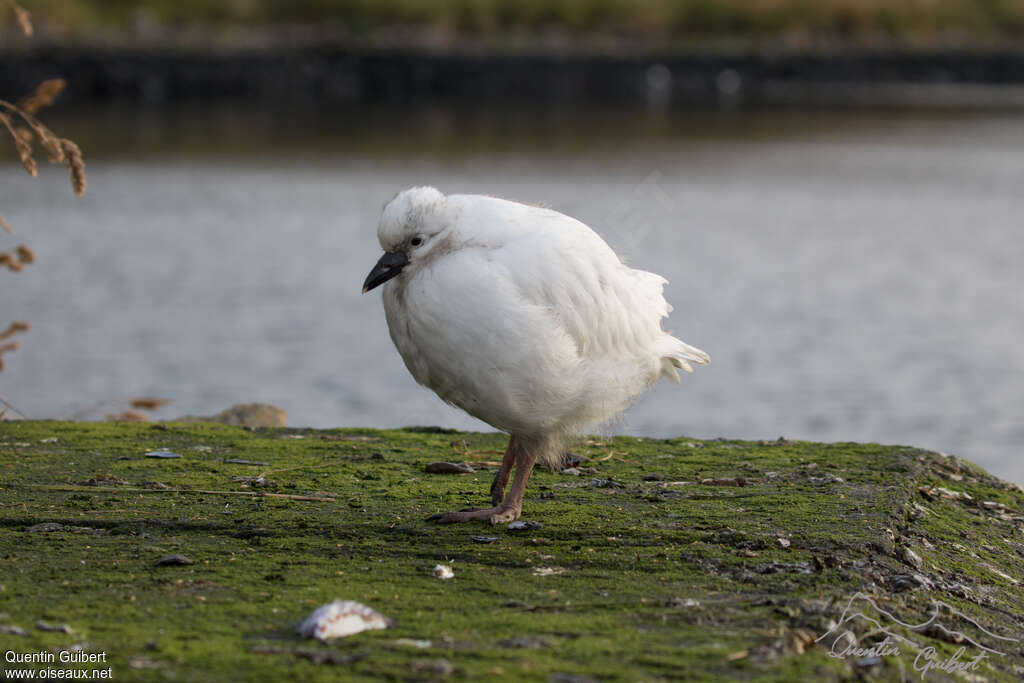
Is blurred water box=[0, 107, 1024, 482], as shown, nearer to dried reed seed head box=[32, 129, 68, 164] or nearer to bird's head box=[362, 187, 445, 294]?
bird's head box=[362, 187, 445, 294]

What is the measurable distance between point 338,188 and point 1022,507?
2318 centimetres

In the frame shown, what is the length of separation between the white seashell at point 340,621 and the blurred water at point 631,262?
195 centimetres

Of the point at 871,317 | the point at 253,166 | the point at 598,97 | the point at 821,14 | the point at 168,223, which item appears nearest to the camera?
the point at 871,317

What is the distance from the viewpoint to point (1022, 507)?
21.6ft

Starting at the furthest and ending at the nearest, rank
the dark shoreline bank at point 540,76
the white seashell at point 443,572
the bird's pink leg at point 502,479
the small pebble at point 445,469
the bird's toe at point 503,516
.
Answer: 1. the dark shoreline bank at point 540,76
2. the small pebble at point 445,469
3. the bird's pink leg at point 502,479
4. the bird's toe at point 503,516
5. the white seashell at point 443,572

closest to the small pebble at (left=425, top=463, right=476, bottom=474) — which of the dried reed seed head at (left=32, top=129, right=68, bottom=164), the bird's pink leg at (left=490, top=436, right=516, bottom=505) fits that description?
the bird's pink leg at (left=490, top=436, right=516, bottom=505)

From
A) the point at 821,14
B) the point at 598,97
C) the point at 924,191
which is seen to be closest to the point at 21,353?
the point at 924,191

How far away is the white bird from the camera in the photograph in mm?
5062

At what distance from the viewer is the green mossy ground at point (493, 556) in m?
4.14

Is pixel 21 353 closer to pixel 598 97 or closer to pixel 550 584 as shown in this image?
pixel 550 584

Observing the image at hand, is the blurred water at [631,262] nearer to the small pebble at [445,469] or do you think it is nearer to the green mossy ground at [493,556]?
the green mossy ground at [493,556]

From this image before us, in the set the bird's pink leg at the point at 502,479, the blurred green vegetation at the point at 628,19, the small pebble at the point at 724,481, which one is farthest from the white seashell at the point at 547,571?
the blurred green vegetation at the point at 628,19

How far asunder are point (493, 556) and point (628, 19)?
53.2 meters

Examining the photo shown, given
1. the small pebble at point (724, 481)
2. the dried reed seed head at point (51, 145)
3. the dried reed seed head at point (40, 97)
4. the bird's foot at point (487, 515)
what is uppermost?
the dried reed seed head at point (40, 97)
